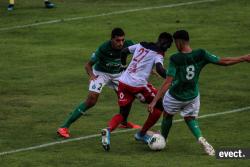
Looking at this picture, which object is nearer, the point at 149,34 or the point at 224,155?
the point at 224,155

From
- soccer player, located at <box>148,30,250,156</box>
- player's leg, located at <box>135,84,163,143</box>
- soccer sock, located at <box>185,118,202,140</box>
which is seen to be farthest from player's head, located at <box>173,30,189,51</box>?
player's leg, located at <box>135,84,163,143</box>

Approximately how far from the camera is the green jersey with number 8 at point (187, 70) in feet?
53.1

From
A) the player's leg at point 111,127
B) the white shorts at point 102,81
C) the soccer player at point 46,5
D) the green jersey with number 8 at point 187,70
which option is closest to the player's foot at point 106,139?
the player's leg at point 111,127

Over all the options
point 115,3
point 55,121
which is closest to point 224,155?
point 55,121

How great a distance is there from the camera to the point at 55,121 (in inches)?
795

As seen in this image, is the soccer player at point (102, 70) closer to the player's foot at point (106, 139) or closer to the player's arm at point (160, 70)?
the player's arm at point (160, 70)

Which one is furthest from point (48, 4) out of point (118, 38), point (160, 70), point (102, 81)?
point (160, 70)

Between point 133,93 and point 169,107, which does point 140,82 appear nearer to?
point 133,93

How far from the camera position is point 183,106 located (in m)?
16.6

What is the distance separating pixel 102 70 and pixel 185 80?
334 centimetres

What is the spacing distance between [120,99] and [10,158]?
2514mm

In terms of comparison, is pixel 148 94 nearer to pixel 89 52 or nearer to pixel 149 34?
pixel 89 52

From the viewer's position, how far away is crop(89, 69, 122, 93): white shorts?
18891 millimetres

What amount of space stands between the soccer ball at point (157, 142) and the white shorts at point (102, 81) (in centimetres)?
237
